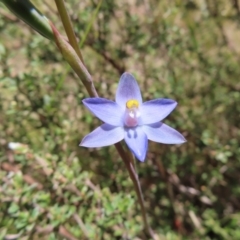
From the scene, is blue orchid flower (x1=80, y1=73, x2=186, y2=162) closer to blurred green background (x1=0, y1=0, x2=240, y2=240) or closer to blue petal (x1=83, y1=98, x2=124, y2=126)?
blue petal (x1=83, y1=98, x2=124, y2=126)

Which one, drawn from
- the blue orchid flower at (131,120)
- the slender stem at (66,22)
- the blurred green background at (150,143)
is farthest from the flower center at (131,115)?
the blurred green background at (150,143)

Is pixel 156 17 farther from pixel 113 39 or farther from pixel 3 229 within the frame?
pixel 3 229

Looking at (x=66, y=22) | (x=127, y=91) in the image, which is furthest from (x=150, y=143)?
(x=66, y=22)

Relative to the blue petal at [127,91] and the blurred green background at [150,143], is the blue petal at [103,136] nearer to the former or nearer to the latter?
the blue petal at [127,91]

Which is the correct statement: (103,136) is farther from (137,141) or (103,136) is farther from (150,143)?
(150,143)

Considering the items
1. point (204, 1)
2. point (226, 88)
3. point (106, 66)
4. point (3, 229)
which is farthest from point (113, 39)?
point (3, 229)

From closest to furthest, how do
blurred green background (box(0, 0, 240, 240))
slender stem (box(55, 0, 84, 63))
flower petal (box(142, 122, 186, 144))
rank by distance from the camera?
slender stem (box(55, 0, 84, 63)), flower petal (box(142, 122, 186, 144)), blurred green background (box(0, 0, 240, 240))

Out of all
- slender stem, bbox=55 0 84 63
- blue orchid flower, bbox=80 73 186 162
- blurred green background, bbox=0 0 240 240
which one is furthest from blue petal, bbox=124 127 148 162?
blurred green background, bbox=0 0 240 240
